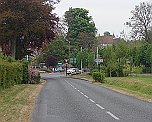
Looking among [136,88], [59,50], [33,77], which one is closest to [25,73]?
[33,77]

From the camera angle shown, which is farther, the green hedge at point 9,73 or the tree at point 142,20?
the tree at point 142,20

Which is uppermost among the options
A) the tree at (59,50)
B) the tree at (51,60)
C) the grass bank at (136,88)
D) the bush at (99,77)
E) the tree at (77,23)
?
the tree at (77,23)

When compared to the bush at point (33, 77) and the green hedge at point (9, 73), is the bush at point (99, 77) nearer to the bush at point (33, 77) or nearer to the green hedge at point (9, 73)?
the bush at point (33, 77)

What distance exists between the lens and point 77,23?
118625mm

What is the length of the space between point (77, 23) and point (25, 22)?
6898cm

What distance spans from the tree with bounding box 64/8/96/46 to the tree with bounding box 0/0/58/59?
5789cm

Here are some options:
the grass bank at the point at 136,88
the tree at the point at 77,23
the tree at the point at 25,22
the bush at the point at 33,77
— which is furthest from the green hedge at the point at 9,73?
the tree at the point at 77,23

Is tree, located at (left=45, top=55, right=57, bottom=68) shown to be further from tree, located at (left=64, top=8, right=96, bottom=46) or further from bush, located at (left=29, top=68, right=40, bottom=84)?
bush, located at (left=29, top=68, right=40, bottom=84)

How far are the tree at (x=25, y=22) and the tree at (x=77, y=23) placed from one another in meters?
57.9

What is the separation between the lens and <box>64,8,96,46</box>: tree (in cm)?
11694

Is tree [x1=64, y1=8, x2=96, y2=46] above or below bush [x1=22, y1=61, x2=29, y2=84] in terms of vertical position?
above

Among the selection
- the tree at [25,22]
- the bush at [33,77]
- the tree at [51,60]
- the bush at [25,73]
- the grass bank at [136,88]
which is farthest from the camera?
the tree at [51,60]

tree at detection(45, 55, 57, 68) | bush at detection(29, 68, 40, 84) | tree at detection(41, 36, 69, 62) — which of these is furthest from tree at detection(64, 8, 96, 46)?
bush at detection(29, 68, 40, 84)

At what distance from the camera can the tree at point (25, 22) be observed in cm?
4859
